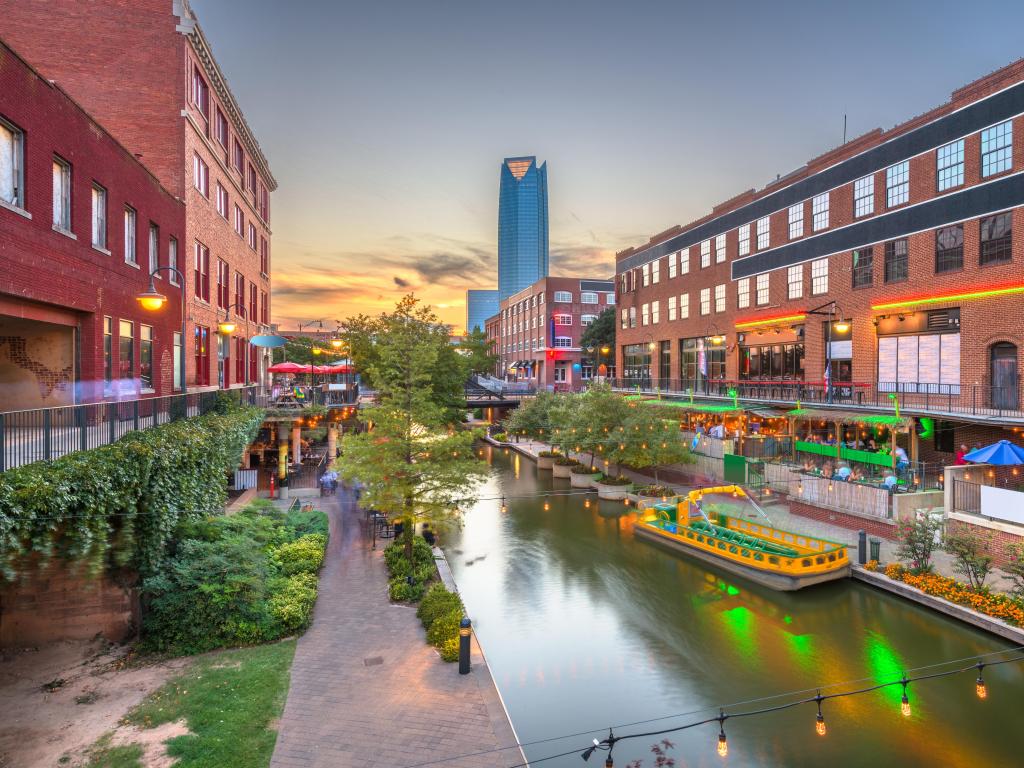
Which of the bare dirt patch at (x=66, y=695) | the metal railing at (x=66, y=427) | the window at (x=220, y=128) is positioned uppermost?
the window at (x=220, y=128)

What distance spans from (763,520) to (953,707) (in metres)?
12.4

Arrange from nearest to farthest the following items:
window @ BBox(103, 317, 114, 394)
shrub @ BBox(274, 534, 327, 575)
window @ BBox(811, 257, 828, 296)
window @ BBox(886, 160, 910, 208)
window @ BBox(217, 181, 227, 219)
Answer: window @ BBox(103, 317, 114, 394), shrub @ BBox(274, 534, 327, 575), window @ BBox(886, 160, 910, 208), window @ BBox(217, 181, 227, 219), window @ BBox(811, 257, 828, 296)

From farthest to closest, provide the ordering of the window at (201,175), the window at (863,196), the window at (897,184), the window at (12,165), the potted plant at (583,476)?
the potted plant at (583,476)
the window at (863,196)
the window at (897,184)
the window at (201,175)
the window at (12,165)

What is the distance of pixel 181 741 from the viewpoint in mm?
9812

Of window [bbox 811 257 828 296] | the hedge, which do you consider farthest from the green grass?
window [bbox 811 257 828 296]

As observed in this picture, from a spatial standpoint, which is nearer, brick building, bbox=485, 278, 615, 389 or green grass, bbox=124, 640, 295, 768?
green grass, bbox=124, 640, 295, 768

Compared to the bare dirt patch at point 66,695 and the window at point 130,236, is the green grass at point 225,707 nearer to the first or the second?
the bare dirt patch at point 66,695

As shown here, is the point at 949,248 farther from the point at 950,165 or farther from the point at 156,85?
the point at 156,85

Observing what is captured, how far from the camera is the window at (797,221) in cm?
3594

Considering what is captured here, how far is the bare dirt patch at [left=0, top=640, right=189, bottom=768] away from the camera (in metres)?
9.81

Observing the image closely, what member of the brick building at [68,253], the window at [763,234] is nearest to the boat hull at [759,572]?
the brick building at [68,253]

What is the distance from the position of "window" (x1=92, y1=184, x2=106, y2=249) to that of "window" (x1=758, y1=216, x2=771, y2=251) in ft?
120

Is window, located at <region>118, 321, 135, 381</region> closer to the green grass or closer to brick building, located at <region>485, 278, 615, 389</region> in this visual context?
the green grass

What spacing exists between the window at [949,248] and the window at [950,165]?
1958mm
